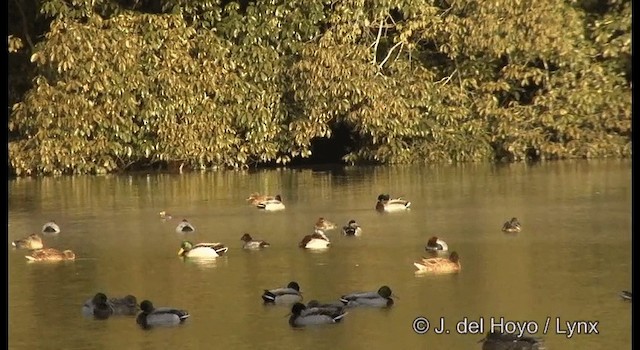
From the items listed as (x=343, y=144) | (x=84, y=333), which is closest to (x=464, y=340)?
(x=84, y=333)

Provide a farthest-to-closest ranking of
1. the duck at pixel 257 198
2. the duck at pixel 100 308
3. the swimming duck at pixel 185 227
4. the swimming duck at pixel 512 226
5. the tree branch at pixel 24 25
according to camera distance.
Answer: the tree branch at pixel 24 25, the duck at pixel 257 198, the swimming duck at pixel 185 227, the swimming duck at pixel 512 226, the duck at pixel 100 308

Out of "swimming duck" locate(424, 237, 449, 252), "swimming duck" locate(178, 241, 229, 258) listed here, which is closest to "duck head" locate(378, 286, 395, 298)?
"swimming duck" locate(424, 237, 449, 252)

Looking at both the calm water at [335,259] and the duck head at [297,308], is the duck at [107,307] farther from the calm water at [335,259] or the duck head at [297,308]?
the duck head at [297,308]

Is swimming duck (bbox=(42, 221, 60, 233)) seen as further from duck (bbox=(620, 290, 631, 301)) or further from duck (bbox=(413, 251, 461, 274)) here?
duck (bbox=(620, 290, 631, 301))

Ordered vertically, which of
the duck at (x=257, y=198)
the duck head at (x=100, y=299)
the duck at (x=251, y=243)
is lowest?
the duck head at (x=100, y=299)

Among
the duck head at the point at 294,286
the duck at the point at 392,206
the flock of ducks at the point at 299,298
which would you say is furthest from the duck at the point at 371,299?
the duck at the point at 392,206

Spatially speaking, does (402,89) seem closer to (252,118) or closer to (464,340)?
(252,118)

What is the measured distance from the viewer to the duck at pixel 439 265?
12414mm

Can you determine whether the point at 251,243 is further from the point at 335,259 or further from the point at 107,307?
the point at 107,307

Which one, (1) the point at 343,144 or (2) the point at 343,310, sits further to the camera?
(1) the point at 343,144

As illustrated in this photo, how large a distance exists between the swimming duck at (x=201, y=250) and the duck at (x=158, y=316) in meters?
2.89

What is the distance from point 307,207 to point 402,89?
5479 millimetres
